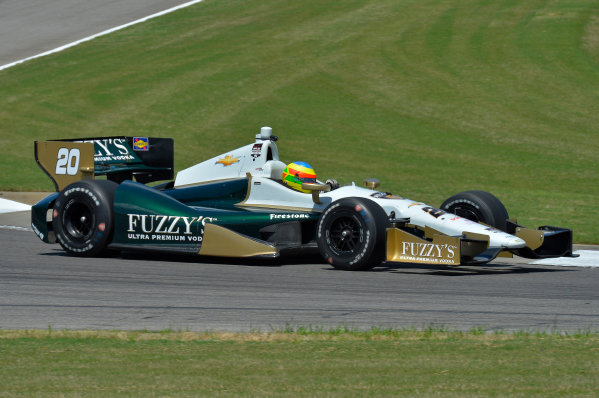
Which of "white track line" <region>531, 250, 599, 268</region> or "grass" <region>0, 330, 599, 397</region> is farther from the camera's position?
"white track line" <region>531, 250, 599, 268</region>

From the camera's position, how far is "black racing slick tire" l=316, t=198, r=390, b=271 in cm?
1034

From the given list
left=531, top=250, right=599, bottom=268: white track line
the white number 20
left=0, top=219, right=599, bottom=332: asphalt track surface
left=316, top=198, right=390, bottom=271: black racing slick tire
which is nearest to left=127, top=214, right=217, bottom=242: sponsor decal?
left=0, top=219, right=599, bottom=332: asphalt track surface

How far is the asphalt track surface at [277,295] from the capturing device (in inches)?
293

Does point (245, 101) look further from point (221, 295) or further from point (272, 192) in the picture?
point (221, 295)

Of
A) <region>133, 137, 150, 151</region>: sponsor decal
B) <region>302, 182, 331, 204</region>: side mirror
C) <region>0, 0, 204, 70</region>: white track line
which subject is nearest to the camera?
<region>302, 182, 331, 204</region>: side mirror

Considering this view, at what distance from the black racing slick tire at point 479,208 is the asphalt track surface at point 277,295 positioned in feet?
1.76

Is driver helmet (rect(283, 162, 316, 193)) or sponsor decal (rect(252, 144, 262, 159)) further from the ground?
sponsor decal (rect(252, 144, 262, 159))

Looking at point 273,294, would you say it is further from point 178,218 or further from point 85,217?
point 85,217

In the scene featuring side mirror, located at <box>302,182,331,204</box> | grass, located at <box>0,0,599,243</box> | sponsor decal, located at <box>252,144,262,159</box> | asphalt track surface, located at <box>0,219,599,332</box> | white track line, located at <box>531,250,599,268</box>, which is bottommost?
asphalt track surface, located at <box>0,219,599,332</box>

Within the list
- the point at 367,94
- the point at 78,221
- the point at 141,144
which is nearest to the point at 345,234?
the point at 78,221

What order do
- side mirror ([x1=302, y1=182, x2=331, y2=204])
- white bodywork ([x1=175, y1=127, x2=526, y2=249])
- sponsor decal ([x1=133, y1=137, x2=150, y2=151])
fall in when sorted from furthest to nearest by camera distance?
sponsor decal ([x1=133, y1=137, x2=150, y2=151]) < side mirror ([x1=302, y1=182, x2=331, y2=204]) < white bodywork ([x1=175, y1=127, x2=526, y2=249])

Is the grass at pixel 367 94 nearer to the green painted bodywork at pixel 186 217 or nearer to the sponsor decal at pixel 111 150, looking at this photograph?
the green painted bodywork at pixel 186 217

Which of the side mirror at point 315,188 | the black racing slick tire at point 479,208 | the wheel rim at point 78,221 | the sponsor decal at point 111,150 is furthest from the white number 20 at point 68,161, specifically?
the black racing slick tire at point 479,208

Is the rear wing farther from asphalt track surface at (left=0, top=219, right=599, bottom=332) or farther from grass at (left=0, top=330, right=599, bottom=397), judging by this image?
grass at (left=0, top=330, right=599, bottom=397)
